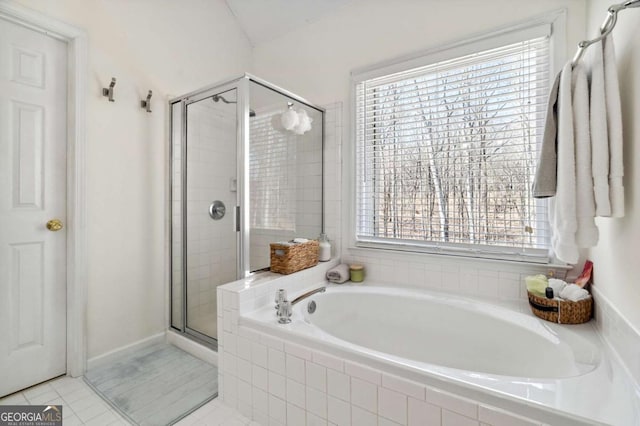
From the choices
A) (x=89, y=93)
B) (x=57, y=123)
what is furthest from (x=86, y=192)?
(x=89, y=93)

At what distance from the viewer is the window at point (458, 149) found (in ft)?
5.68

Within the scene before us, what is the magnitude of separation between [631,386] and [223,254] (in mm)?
1976

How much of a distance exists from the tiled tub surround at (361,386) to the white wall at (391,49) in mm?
315

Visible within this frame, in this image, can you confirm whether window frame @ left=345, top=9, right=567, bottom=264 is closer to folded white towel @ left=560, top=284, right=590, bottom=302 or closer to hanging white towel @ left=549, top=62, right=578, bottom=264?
folded white towel @ left=560, top=284, right=590, bottom=302

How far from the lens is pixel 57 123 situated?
1782 mm

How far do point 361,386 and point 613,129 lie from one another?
130 cm

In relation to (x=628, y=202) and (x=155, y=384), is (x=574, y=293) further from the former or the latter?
(x=155, y=384)

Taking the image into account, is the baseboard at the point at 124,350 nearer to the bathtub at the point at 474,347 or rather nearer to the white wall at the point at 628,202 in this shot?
the bathtub at the point at 474,347

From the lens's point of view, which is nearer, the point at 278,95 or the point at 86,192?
the point at 86,192

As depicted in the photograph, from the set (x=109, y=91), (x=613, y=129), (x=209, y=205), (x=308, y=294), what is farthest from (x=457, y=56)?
(x=109, y=91)

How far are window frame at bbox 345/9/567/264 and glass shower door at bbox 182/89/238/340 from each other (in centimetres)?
91

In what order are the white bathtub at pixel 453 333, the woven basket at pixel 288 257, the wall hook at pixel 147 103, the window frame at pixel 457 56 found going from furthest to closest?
the wall hook at pixel 147 103, the woven basket at pixel 288 257, the window frame at pixel 457 56, the white bathtub at pixel 453 333

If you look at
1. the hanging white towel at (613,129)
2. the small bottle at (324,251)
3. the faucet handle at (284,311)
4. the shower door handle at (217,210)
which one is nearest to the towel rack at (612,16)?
the hanging white towel at (613,129)

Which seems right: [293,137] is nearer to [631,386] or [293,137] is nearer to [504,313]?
[504,313]
